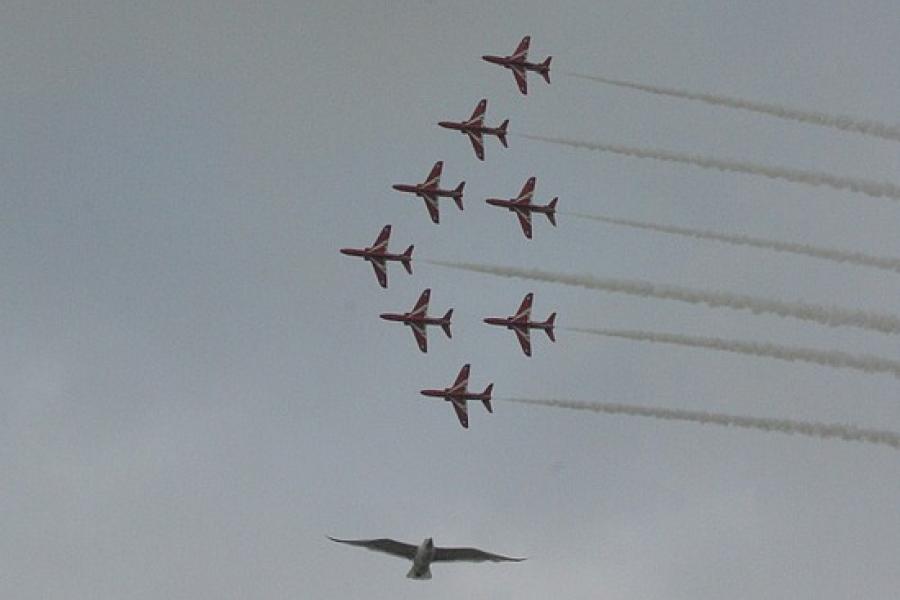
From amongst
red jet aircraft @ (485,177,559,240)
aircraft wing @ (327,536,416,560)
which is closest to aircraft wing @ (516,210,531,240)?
red jet aircraft @ (485,177,559,240)

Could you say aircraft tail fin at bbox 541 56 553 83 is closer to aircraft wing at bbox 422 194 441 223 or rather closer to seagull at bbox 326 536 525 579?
aircraft wing at bbox 422 194 441 223

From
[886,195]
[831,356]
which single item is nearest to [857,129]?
[886,195]

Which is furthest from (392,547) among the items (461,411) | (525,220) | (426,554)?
(525,220)

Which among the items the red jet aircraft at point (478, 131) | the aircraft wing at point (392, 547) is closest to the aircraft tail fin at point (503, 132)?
the red jet aircraft at point (478, 131)

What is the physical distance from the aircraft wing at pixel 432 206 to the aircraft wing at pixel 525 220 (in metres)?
5.96

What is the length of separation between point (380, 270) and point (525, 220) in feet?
37.5

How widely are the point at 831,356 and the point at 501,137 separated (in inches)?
1556

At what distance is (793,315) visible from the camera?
141m

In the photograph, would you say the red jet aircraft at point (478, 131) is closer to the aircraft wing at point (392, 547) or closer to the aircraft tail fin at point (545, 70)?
the aircraft tail fin at point (545, 70)

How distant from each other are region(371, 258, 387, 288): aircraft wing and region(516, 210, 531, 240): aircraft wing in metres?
10.6

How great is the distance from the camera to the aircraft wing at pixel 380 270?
164125 mm

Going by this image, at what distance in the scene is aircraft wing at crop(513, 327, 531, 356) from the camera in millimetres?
158750

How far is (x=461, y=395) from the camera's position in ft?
514

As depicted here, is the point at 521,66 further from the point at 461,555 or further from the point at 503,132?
the point at 461,555
